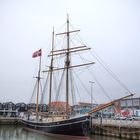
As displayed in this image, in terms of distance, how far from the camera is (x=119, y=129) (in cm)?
4528

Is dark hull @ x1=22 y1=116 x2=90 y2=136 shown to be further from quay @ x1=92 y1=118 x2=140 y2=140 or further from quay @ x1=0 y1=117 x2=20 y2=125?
quay @ x1=0 y1=117 x2=20 y2=125

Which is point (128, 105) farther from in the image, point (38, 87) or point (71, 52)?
point (71, 52)

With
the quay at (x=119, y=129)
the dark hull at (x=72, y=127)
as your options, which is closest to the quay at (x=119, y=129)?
the quay at (x=119, y=129)

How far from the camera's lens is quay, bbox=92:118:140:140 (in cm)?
4272

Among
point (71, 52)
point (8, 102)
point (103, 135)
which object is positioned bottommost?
point (103, 135)

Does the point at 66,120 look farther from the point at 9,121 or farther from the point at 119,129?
the point at 9,121

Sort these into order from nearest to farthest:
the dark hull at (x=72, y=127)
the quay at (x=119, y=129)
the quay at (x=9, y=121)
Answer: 1. the dark hull at (x=72, y=127)
2. the quay at (x=119, y=129)
3. the quay at (x=9, y=121)

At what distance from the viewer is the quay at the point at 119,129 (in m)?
42.7

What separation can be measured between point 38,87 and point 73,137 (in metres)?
30.1

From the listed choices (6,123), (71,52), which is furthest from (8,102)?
(71,52)

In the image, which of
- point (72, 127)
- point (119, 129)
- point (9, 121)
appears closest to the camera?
point (72, 127)

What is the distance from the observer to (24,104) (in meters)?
104

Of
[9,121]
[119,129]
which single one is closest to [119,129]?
[119,129]

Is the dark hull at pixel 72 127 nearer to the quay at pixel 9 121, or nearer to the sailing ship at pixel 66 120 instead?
the sailing ship at pixel 66 120
